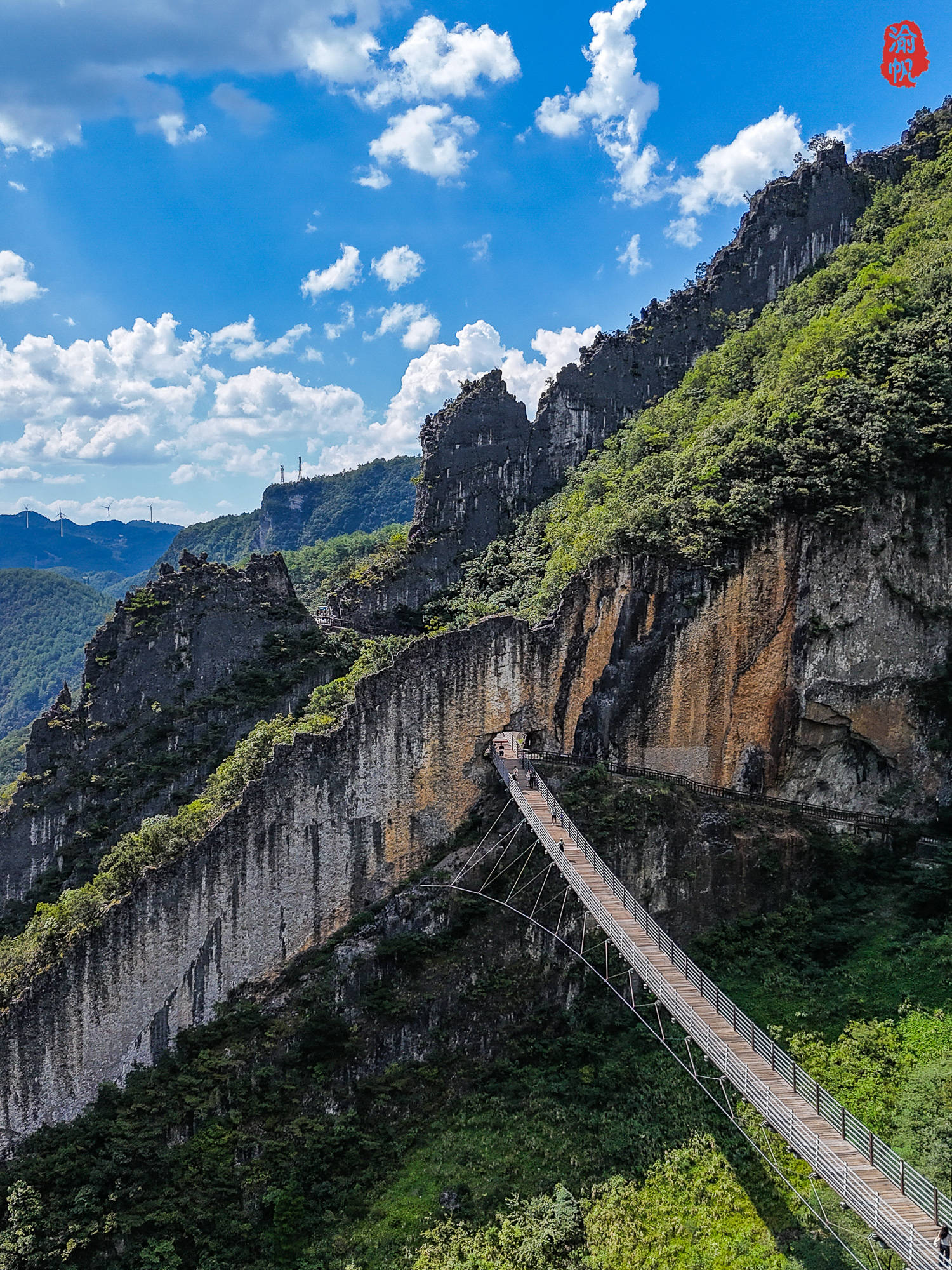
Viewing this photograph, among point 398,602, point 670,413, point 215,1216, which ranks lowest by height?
point 215,1216

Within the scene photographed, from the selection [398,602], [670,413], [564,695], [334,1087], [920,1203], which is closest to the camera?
[920,1203]

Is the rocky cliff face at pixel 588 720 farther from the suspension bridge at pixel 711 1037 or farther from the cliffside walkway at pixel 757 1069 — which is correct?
the cliffside walkway at pixel 757 1069

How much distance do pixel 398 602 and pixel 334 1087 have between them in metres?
28.6

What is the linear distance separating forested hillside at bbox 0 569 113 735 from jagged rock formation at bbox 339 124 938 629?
64901 mm

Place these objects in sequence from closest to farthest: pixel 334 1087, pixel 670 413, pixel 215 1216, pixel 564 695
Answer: pixel 215 1216 → pixel 334 1087 → pixel 564 695 → pixel 670 413

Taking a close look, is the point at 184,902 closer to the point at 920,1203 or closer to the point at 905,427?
the point at 920,1203

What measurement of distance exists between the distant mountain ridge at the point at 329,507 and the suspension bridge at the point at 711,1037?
93223 mm

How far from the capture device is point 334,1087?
17000 millimetres

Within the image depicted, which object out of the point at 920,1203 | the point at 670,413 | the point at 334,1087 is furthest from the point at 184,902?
the point at 670,413

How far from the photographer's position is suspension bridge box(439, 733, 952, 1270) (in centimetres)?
1079

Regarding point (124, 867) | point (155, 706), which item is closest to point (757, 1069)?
point (124, 867)

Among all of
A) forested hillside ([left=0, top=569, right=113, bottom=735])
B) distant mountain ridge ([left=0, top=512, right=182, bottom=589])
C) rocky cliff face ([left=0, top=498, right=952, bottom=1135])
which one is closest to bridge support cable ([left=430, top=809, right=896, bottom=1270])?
rocky cliff face ([left=0, top=498, right=952, bottom=1135])

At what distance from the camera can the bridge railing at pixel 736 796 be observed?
19.9 m

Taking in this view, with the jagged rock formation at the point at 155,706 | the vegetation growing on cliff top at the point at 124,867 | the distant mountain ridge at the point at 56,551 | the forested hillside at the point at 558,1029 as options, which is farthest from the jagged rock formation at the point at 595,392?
the distant mountain ridge at the point at 56,551
